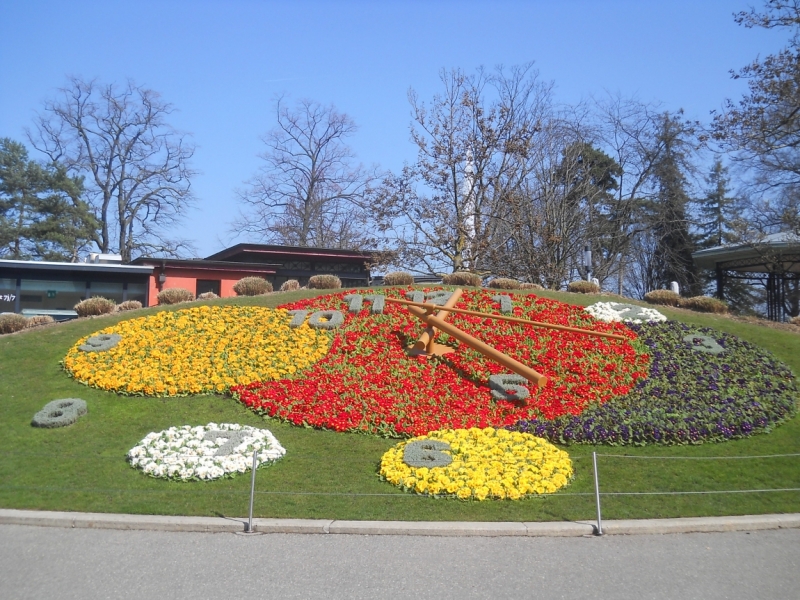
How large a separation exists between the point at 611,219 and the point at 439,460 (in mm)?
35976

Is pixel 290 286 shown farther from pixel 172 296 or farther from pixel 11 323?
pixel 11 323

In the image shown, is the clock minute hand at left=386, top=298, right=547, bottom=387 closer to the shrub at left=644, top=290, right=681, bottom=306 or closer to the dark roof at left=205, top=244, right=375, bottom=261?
the shrub at left=644, top=290, right=681, bottom=306

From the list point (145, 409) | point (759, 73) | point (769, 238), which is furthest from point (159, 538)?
point (769, 238)

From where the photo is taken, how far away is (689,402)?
14164mm

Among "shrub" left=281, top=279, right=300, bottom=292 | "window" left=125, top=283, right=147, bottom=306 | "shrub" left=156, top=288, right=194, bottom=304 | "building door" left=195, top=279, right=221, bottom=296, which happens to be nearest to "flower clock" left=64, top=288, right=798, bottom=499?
"shrub" left=156, top=288, right=194, bottom=304

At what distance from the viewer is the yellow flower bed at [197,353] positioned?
15.2m

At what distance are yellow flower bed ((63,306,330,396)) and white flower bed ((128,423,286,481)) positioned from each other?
2526mm

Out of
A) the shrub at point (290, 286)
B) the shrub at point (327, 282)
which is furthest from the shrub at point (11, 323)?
the shrub at point (327, 282)

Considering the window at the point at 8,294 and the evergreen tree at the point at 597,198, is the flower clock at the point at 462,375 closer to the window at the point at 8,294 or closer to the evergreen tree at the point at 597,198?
the window at the point at 8,294

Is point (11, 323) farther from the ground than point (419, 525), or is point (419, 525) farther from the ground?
point (11, 323)

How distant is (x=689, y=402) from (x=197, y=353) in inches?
429

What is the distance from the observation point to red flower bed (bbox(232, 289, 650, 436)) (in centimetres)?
1373

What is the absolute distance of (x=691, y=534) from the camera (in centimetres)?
883

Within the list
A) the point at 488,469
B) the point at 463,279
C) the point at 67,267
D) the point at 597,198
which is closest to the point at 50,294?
the point at 67,267
